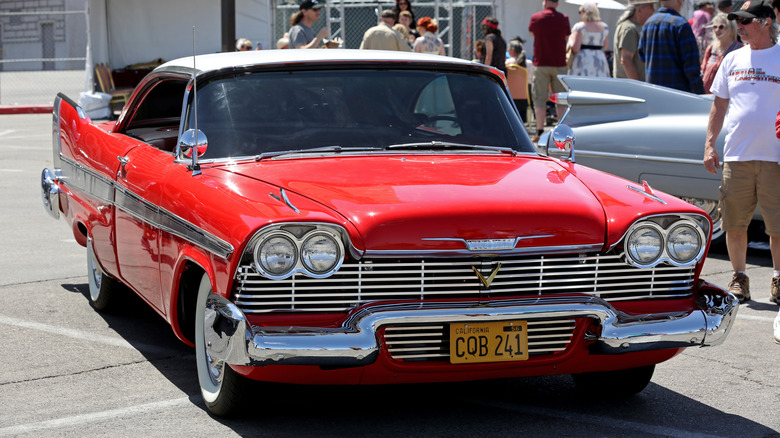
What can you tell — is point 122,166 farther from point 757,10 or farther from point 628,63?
point 628,63

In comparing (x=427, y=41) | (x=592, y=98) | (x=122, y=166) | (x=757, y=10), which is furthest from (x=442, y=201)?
(x=427, y=41)

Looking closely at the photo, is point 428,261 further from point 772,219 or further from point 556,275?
point 772,219

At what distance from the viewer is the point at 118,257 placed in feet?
17.9

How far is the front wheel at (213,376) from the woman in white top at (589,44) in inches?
407

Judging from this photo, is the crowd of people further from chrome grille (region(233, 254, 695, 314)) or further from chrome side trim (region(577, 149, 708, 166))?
chrome grille (region(233, 254, 695, 314))

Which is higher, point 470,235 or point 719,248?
point 470,235

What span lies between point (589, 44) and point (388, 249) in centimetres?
1087

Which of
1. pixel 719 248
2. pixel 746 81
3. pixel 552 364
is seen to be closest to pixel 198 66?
pixel 552 364

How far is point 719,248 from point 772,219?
1.94 metres

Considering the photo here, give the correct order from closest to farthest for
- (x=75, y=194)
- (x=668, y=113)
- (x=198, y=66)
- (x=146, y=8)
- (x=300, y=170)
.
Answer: (x=300, y=170) < (x=198, y=66) < (x=75, y=194) < (x=668, y=113) < (x=146, y=8)

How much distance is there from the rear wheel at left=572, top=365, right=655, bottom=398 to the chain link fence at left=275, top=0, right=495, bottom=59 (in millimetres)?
14961

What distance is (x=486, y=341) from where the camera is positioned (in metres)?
3.92

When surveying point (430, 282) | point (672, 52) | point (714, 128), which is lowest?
point (430, 282)

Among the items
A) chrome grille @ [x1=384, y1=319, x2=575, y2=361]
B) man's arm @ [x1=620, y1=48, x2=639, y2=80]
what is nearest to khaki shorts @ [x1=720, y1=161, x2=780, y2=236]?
Result: chrome grille @ [x1=384, y1=319, x2=575, y2=361]
